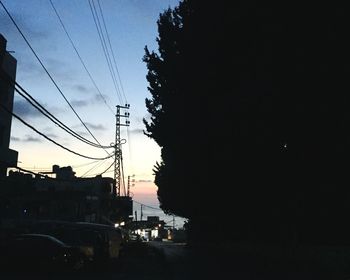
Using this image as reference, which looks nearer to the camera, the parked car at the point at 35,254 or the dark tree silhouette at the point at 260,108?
the dark tree silhouette at the point at 260,108

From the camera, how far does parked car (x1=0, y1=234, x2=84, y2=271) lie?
59.4 ft

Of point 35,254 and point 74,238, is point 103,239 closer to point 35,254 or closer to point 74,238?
point 74,238

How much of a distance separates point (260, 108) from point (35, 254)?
9120 millimetres

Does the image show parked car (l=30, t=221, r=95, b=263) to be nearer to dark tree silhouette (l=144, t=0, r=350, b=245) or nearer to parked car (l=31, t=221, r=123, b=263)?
parked car (l=31, t=221, r=123, b=263)

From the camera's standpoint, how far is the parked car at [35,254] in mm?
18109

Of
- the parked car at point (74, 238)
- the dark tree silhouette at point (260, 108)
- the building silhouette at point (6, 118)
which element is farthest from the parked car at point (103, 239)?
the building silhouette at point (6, 118)

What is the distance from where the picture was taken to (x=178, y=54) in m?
24.1

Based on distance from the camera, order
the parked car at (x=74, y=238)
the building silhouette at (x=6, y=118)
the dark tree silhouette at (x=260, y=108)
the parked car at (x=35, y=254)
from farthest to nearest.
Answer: the building silhouette at (x=6, y=118), the parked car at (x=74, y=238), the parked car at (x=35, y=254), the dark tree silhouette at (x=260, y=108)

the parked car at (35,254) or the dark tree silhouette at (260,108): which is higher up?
the dark tree silhouette at (260,108)

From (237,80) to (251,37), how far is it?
171cm

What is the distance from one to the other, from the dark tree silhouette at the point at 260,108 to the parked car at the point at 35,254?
7.68 metres

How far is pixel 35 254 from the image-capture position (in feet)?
59.3

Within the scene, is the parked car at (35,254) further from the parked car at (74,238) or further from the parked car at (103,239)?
the parked car at (103,239)

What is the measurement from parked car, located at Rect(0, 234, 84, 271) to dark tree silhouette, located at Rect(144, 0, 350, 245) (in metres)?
7.68
